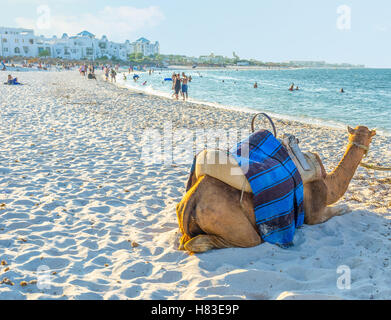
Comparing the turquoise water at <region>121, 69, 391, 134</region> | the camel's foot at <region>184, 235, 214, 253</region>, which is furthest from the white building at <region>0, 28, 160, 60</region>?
the camel's foot at <region>184, 235, 214, 253</region>

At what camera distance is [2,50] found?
300ft

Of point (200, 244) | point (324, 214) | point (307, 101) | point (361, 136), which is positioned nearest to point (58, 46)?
point (307, 101)

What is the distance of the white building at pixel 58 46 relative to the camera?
93500mm

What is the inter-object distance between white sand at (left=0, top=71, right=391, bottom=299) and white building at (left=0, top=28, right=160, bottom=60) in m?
99.6

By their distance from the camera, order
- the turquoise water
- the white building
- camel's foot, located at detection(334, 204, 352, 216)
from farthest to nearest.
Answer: the white building < the turquoise water < camel's foot, located at detection(334, 204, 352, 216)

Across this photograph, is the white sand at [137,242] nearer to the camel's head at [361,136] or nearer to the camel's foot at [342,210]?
the camel's foot at [342,210]

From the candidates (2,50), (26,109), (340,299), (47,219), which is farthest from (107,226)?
(2,50)

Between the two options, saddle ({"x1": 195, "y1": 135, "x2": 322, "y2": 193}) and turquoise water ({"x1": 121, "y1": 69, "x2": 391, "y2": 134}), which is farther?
turquoise water ({"x1": 121, "y1": 69, "x2": 391, "y2": 134})

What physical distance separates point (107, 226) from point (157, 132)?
6.40 m

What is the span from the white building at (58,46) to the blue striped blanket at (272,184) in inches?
4040

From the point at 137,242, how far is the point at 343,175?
8.15 feet

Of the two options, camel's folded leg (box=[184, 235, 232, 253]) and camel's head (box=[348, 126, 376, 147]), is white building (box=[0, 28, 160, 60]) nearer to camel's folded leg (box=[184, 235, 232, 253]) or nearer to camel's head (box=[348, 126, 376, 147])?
camel's head (box=[348, 126, 376, 147])

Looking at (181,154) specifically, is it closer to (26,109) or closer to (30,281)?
(30,281)

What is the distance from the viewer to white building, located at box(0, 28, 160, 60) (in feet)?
307
